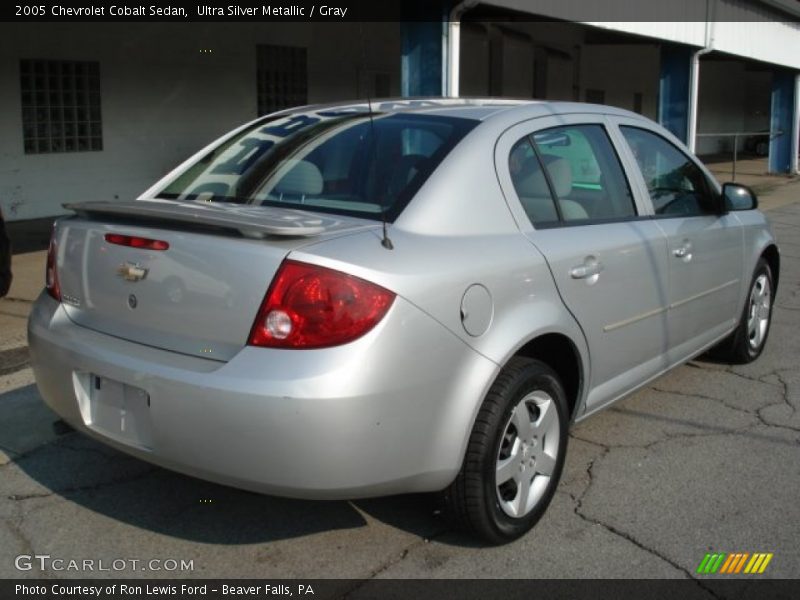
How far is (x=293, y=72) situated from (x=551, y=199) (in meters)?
11.9

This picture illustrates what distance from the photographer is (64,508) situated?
3652 mm

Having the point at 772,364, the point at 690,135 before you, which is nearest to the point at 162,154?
the point at 690,135

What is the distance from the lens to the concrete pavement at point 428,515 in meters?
3.22

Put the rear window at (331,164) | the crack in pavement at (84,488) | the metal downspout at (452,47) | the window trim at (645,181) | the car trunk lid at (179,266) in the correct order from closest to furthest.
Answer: the car trunk lid at (179,266)
the rear window at (331,164)
the crack in pavement at (84,488)
the window trim at (645,181)
the metal downspout at (452,47)

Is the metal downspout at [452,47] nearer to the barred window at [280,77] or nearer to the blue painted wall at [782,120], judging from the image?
the barred window at [280,77]

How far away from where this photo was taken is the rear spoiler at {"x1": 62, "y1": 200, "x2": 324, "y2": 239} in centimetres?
287

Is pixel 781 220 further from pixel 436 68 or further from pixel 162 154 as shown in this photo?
pixel 162 154

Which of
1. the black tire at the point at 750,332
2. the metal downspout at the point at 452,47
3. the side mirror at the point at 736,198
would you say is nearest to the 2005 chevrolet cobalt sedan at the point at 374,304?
the side mirror at the point at 736,198

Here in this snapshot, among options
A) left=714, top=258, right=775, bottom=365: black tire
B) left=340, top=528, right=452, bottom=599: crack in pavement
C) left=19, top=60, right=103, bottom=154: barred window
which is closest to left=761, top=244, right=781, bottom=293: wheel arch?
left=714, top=258, right=775, bottom=365: black tire

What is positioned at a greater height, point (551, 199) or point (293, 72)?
point (293, 72)

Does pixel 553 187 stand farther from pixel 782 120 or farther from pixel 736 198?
pixel 782 120

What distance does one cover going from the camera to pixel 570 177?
3.91 m

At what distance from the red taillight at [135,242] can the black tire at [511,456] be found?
1252 mm
